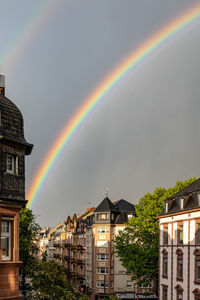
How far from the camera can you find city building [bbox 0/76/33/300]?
1756 cm

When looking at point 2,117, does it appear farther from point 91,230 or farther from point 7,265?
point 91,230

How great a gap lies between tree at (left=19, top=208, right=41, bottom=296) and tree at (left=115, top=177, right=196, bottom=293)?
12.9 metres

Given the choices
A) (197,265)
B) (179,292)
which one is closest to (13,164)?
(197,265)

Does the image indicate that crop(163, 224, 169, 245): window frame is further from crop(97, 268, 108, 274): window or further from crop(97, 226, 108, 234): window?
crop(97, 226, 108, 234): window

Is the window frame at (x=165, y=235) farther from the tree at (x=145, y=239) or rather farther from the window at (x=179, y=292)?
the window at (x=179, y=292)

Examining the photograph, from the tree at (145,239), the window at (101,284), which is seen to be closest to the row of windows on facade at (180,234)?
the tree at (145,239)

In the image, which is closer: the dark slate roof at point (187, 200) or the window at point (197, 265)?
the window at point (197, 265)

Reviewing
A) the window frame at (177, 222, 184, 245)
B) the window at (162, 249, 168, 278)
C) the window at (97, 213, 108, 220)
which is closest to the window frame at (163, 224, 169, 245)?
the window at (162, 249, 168, 278)

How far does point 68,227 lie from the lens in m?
113

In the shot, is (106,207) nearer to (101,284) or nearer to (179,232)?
(101,284)

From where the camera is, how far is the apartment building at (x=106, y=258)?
7462 cm

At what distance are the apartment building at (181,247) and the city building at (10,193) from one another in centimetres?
2651

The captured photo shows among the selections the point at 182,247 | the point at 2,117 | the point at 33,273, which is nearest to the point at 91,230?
the point at 182,247

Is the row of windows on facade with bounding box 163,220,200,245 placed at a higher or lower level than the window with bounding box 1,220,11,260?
lower
